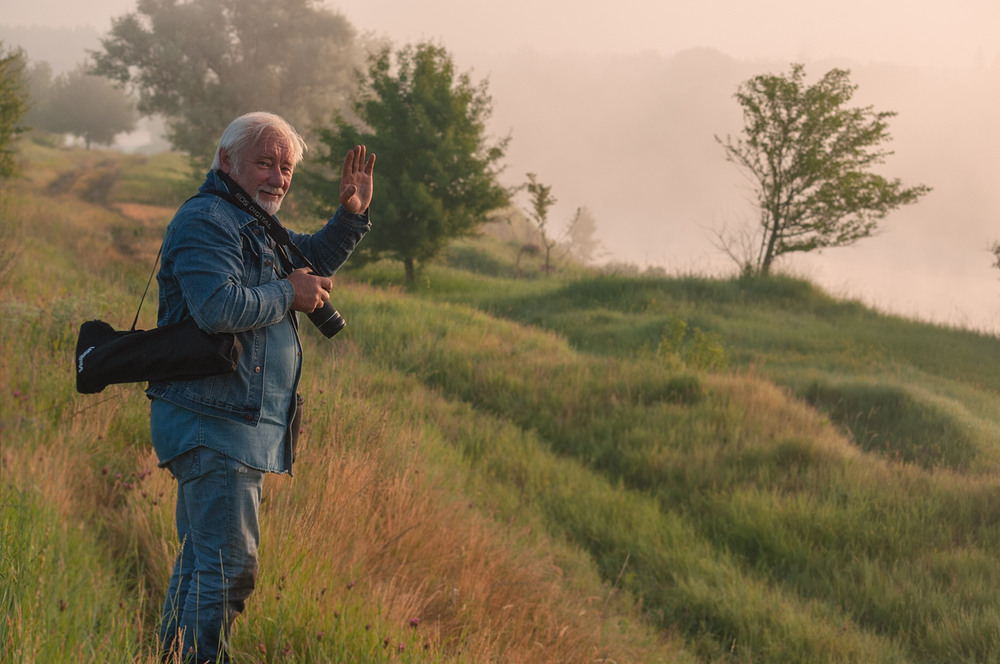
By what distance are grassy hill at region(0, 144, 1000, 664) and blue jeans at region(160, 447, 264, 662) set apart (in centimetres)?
18

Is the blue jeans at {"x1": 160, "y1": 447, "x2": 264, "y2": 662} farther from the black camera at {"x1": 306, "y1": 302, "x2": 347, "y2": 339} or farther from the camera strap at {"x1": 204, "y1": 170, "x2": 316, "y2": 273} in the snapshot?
the camera strap at {"x1": 204, "y1": 170, "x2": 316, "y2": 273}

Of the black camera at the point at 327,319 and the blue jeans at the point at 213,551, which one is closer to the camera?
the blue jeans at the point at 213,551

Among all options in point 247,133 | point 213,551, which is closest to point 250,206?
point 247,133

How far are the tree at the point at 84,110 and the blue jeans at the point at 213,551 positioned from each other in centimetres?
8063

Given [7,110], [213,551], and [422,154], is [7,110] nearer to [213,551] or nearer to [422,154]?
[422,154]

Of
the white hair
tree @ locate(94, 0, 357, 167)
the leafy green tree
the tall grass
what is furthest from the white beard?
tree @ locate(94, 0, 357, 167)

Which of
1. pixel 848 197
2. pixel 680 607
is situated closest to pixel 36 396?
pixel 680 607

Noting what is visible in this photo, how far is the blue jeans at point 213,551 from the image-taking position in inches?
96.0

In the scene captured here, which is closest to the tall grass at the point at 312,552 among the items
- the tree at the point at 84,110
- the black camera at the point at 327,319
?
the black camera at the point at 327,319

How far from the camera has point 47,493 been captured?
3.89 meters

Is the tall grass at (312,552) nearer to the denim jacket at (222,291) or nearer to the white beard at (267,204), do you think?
the denim jacket at (222,291)

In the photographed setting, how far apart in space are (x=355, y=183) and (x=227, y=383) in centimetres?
106

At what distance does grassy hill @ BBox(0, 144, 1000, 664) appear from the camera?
3207 millimetres

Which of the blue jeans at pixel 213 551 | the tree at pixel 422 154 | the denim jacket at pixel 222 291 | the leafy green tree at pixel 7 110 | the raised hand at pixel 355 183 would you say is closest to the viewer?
the denim jacket at pixel 222 291
